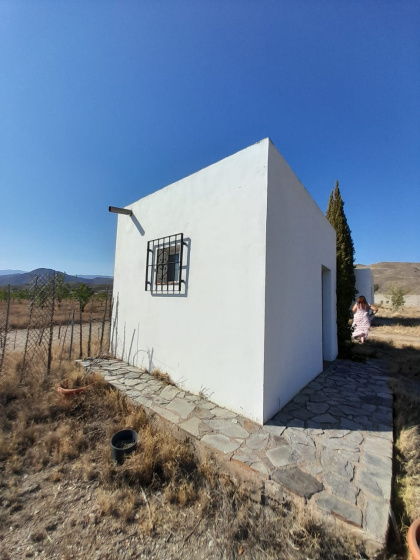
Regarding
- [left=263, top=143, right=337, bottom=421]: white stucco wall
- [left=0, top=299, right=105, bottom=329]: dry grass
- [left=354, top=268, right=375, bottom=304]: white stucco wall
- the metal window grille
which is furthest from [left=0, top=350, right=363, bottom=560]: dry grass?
[left=354, top=268, right=375, bottom=304]: white stucco wall

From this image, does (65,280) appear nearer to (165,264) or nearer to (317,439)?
(165,264)

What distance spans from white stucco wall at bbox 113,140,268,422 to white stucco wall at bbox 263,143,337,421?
0.16m

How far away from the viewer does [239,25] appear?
3.74 m

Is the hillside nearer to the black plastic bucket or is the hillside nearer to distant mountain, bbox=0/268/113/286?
distant mountain, bbox=0/268/113/286

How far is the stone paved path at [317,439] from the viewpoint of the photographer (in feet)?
5.87

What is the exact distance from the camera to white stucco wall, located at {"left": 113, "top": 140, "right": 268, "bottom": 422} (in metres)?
2.91

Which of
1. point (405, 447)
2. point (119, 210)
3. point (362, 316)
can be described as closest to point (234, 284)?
point (405, 447)

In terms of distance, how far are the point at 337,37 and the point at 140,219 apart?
4.61 metres

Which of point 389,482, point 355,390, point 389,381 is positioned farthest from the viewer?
point 389,381

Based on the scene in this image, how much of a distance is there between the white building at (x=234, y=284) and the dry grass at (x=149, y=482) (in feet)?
3.14

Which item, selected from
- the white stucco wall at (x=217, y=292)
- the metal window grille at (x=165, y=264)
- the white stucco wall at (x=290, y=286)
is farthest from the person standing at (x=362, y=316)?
the metal window grille at (x=165, y=264)

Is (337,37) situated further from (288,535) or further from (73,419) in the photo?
(73,419)

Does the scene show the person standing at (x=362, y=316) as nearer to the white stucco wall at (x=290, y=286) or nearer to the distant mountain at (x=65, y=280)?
the white stucco wall at (x=290, y=286)

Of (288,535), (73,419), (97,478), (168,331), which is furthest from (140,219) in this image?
(288,535)
